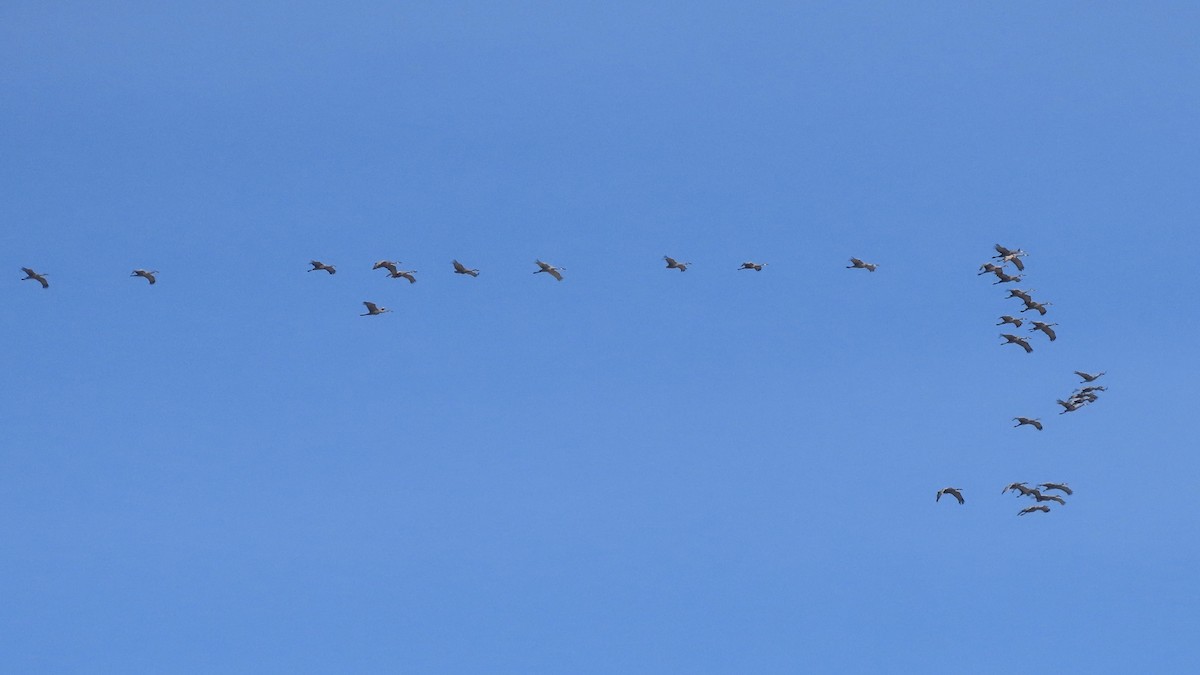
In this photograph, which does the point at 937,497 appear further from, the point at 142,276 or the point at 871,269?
the point at 142,276

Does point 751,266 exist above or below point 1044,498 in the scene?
above

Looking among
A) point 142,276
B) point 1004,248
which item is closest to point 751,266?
point 1004,248

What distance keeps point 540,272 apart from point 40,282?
121 ft

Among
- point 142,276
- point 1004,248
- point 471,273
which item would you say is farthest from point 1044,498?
point 142,276

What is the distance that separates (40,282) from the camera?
184625mm

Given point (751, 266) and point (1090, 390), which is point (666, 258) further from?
point (1090, 390)

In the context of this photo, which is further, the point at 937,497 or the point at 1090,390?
A: the point at 1090,390

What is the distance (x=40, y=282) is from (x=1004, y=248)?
236ft

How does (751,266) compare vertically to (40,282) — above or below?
above

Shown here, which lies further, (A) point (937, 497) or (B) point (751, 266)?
(B) point (751, 266)

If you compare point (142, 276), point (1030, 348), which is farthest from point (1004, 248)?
point (142, 276)

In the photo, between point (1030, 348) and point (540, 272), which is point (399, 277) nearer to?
point (540, 272)

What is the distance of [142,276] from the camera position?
186 m

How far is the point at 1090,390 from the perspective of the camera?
625ft
